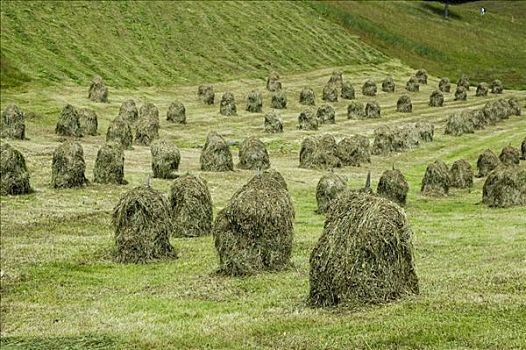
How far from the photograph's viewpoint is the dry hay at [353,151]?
55.7 meters

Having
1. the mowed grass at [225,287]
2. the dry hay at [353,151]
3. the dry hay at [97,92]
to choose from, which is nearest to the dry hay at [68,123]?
the mowed grass at [225,287]

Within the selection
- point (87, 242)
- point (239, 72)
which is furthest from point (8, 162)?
point (239, 72)

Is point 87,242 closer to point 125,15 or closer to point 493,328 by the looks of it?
point 493,328

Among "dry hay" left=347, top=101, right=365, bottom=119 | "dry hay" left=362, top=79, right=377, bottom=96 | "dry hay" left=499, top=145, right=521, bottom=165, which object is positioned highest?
"dry hay" left=362, top=79, right=377, bottom=96

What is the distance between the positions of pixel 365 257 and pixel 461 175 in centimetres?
3108

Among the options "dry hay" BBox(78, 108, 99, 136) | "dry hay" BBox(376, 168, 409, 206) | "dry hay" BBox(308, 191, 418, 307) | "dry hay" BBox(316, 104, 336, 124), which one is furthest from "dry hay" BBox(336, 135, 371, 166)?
"dry hay" BBox(308, 191, 418, 307)

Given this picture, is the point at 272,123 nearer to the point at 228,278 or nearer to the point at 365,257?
the point at 228,278

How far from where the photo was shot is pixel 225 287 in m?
23.3

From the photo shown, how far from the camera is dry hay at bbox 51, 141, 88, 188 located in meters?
41.4

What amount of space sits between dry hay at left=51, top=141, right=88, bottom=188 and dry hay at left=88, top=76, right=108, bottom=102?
3666 centimetres

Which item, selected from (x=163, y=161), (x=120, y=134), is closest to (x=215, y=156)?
(x=163, y=161)

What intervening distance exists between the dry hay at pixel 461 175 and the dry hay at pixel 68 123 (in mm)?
30628

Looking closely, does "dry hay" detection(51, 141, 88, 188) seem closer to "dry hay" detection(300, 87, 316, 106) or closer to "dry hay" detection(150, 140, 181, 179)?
"dry hay" detection(150, 140, 181, 179)

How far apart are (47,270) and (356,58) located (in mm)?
97275
